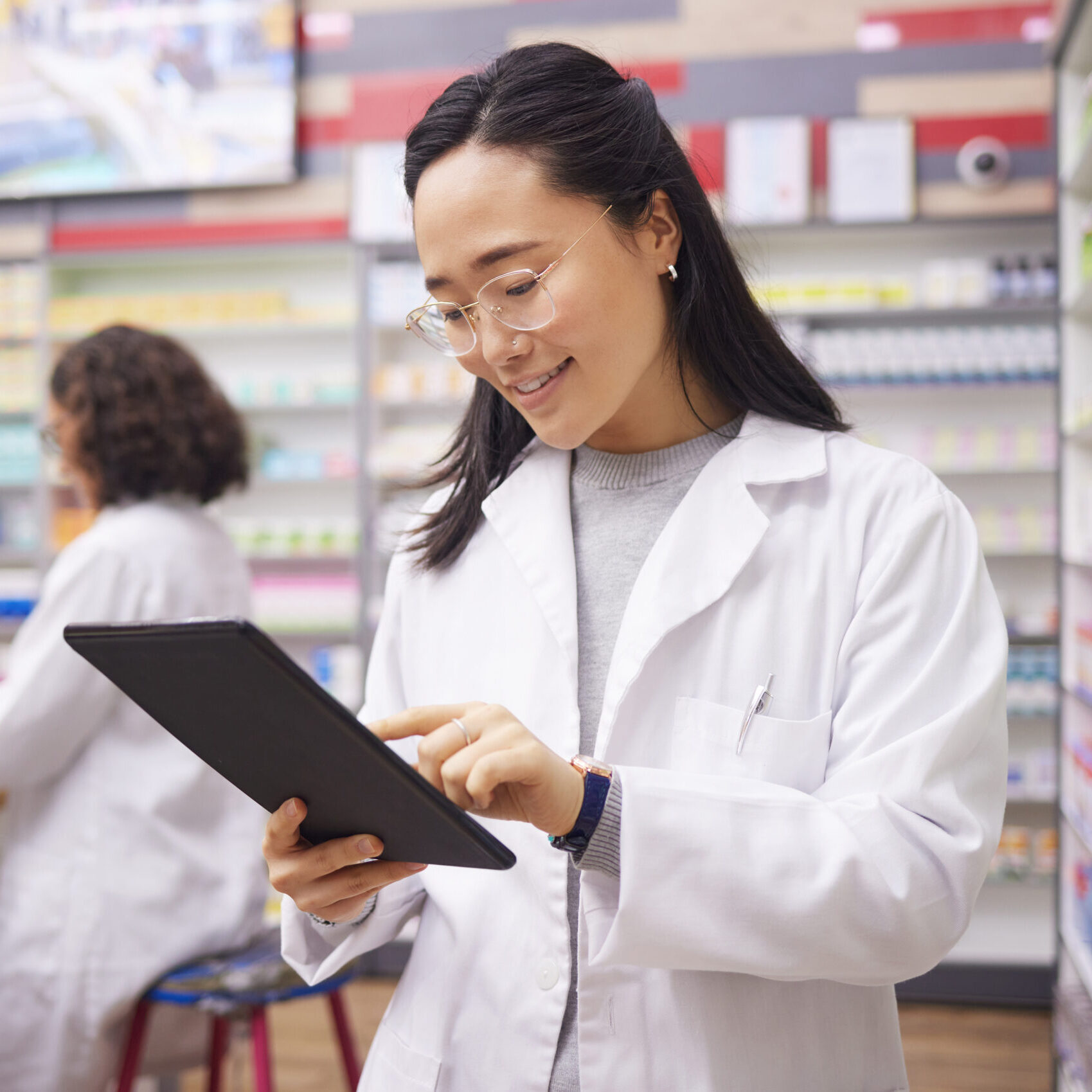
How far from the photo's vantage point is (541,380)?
1.20 meters

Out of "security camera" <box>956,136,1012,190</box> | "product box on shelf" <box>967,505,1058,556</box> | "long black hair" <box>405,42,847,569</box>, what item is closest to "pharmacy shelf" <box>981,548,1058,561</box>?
"product box on shelf" <box>967,505,1058,556</box>

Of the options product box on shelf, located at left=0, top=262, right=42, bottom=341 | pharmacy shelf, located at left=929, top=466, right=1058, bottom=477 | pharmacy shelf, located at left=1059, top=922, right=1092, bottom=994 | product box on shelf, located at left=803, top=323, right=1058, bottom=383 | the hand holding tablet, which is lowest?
pharmacy shelf, located at left=1059, top=922, right=1092, bottom=994

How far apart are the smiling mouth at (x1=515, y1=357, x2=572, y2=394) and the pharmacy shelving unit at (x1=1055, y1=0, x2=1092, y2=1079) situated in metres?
2.10

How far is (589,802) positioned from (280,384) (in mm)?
4103

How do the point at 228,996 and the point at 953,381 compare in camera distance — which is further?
the point at 953,381

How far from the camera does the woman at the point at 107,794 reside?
6.97 ft

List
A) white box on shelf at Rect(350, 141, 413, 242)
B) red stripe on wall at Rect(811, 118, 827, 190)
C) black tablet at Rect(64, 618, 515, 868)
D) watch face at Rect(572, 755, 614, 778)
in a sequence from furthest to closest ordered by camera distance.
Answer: white box on shelf at Rect(350, 141, 413, 242)
red stripe on wall at Rect(811, 118, 827, 190)
watch face at Rect(572, 755, 614, 778)
black tablet at Rect(64, 618, 515, 868)

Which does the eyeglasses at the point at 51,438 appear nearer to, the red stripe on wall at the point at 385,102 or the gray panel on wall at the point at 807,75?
the red stripe on wall at the point at 385,102

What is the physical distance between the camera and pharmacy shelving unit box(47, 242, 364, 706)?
467 centimetres

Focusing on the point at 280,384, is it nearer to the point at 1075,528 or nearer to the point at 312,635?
the point at 312,635

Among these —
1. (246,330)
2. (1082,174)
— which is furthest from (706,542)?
(246,330)

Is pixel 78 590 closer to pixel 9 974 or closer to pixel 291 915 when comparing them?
pixel 9 974

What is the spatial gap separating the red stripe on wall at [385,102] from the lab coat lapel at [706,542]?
13.1 ft

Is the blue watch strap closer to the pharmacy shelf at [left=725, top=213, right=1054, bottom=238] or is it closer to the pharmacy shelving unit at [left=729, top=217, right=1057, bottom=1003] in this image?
the pharmacy shelving unit at [left=729, top=217, right=1057, bottom=1003]
